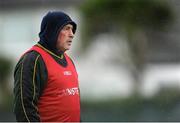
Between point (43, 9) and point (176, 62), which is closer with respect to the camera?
point (176, 62)

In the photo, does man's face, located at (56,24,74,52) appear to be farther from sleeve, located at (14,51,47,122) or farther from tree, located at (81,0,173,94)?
tree, located at (81,0,173,94)

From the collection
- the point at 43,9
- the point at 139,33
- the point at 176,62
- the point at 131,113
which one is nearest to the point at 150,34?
the point at 139,33

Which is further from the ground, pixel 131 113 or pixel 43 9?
pixel 43 9

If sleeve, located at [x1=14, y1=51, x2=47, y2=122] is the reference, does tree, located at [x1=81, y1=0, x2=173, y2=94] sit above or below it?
above

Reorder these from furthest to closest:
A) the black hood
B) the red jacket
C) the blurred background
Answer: the blurred background < the black hood < the red jacket

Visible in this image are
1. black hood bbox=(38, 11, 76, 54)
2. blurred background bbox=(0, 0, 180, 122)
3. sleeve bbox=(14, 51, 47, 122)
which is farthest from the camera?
blurred background bbox=(0, 0, 180, 122)

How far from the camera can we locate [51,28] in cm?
507

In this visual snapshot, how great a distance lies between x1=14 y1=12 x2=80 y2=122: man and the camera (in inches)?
190

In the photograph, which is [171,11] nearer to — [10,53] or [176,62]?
[176,62]

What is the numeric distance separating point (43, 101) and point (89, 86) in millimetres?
17096

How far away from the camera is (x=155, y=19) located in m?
20.9

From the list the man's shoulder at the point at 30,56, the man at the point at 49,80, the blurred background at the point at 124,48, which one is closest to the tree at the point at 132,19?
the blurred background at the point at 124,48

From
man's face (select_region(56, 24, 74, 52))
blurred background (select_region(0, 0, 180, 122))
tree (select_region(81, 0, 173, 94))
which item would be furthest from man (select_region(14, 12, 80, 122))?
tree (select_region(81, 0, 173, 94))

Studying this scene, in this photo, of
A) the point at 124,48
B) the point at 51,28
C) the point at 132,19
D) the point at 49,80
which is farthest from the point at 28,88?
the point at 132,19
